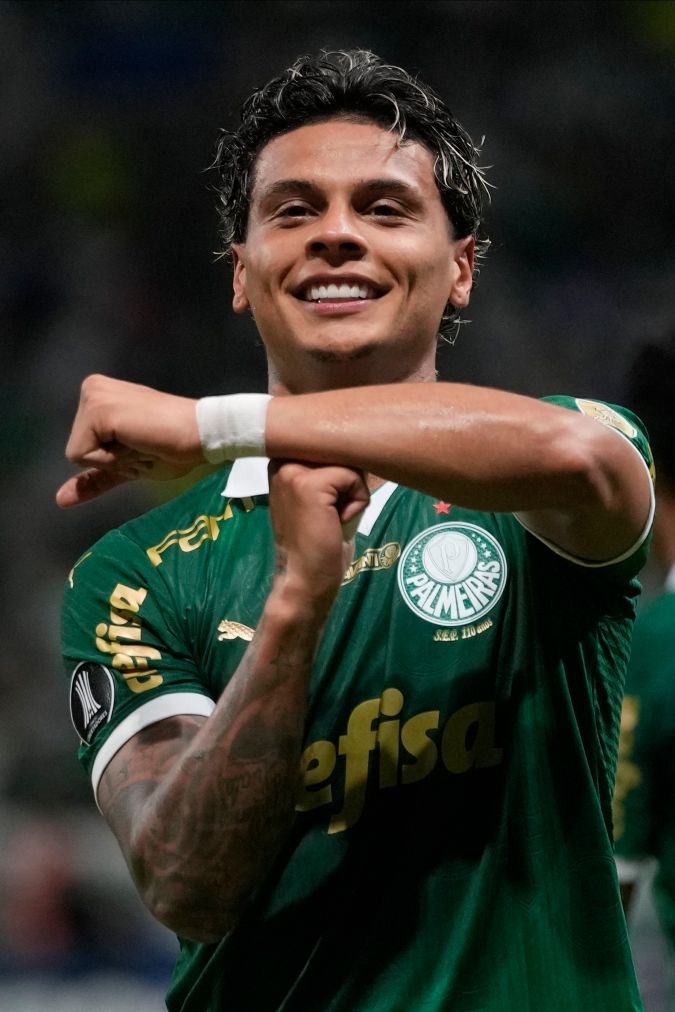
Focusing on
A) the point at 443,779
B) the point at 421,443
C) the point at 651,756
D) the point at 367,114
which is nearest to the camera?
the point at 421,443

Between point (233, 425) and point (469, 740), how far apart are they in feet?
2.07

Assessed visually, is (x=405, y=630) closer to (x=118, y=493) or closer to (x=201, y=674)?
(x=201, y=674)

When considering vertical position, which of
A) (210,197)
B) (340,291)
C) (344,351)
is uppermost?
(210,197)

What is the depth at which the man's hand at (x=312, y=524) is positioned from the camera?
5.87 feet

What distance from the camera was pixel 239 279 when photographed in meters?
2.66

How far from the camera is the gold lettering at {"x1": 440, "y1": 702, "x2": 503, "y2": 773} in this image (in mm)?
2014

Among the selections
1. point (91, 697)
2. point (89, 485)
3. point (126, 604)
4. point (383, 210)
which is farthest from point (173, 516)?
point (383, 210)

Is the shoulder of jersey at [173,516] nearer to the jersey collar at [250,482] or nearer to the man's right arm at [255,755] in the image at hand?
the jersey collar at [250,482]

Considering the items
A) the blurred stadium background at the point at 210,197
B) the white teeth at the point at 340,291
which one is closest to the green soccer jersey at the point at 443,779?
the white teeth at the point at 340,291

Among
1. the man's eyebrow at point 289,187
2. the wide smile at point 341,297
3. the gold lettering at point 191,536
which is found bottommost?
the gold lettering at point 191,536

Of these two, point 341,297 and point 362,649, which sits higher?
point 341,297

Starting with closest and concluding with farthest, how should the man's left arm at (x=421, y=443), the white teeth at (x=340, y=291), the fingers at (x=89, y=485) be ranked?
the man's left arm at (x=421, y=443) → the fingers at (x=89, y=485) → the white teeth at (x=340, y=291)

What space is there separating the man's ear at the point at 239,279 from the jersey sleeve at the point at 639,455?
0.80 m

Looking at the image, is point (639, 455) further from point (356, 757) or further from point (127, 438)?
point (127, 438)
